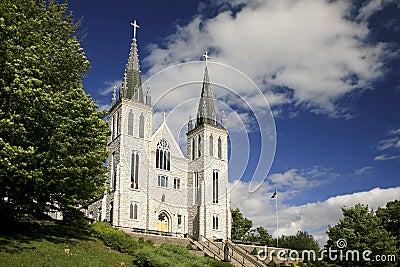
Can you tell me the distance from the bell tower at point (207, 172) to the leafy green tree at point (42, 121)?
83.7 ft

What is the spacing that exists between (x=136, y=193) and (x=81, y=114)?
79.6 ft

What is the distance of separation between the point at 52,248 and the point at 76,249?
1537 millimetres

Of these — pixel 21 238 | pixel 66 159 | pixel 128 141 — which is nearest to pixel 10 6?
pixel 66 159

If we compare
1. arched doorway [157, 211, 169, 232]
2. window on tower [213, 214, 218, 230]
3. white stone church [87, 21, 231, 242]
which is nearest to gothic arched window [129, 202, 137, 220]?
white stone church [87, 21, 231, 242]

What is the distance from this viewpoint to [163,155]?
49.7 m

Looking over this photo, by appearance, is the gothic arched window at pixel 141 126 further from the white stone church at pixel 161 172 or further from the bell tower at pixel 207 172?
the bell tower at pixel 207 172

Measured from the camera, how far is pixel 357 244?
122 ft

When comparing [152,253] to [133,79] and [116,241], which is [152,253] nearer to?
[116,241]

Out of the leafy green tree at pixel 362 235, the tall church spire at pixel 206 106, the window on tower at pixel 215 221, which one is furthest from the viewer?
the tall church spire at pixel 206 106

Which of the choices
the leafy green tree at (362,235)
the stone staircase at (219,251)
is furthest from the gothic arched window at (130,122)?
the leafy green tree at (362,235)

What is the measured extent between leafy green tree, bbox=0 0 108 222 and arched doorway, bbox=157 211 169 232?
968 inches

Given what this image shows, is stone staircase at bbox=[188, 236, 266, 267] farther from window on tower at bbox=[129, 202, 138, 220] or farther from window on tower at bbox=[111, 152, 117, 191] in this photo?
window on tower at bbox=[111, 152, 117, 191]

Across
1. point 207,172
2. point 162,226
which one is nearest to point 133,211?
point 162,226

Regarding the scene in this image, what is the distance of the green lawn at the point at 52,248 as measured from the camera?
58.4 ft
